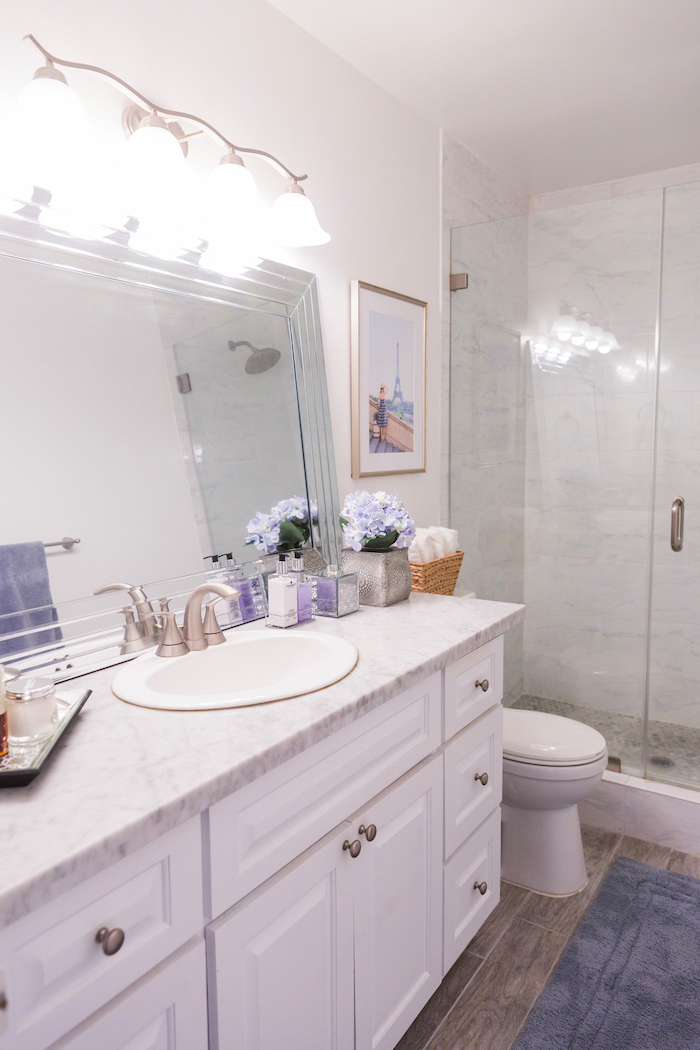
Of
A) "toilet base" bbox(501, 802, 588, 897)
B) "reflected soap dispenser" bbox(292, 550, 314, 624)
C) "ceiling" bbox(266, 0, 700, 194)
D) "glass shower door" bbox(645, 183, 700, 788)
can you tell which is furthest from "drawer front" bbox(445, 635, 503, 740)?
"ceiling" bbox(266, 0, 700, 194)

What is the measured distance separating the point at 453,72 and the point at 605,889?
2517 millimetres

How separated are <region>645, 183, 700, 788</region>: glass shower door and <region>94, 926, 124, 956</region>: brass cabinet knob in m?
2.12

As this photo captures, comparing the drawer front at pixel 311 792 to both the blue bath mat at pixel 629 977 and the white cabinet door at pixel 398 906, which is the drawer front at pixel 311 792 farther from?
the blue bath mat at pixel 629 977

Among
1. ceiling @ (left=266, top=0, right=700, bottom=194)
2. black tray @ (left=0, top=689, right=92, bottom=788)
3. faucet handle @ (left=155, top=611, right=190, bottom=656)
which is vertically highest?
ceiling @ (left=266, top=0, right=700, bottom=194)

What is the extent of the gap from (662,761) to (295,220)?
215 cm

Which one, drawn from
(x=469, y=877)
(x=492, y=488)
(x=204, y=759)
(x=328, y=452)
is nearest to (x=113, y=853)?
(x=204, y=759)

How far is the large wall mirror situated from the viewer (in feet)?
3.93

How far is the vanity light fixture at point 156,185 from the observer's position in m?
1.16

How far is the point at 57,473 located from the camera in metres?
1.24

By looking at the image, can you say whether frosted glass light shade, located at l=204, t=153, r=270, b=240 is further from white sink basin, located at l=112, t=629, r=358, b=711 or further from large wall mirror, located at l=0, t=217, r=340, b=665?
white sink basin, located at l=112, t=629, r=358, b=711

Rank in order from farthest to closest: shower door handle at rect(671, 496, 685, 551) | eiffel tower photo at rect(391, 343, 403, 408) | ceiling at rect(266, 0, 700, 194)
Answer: shower door handle at rect(671, 496, 685, 551), eiffel tower photo at rect(391, 343, 403, 408), ceiling at rect(266, 0, 700, 194)

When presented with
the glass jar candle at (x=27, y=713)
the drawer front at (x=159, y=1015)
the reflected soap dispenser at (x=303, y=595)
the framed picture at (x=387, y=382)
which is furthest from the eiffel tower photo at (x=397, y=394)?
the drawer front at (x=159, y=1015)

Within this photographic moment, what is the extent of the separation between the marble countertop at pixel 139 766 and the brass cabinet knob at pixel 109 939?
0.28 feet

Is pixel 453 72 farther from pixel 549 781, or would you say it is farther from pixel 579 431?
pixel 549 781
